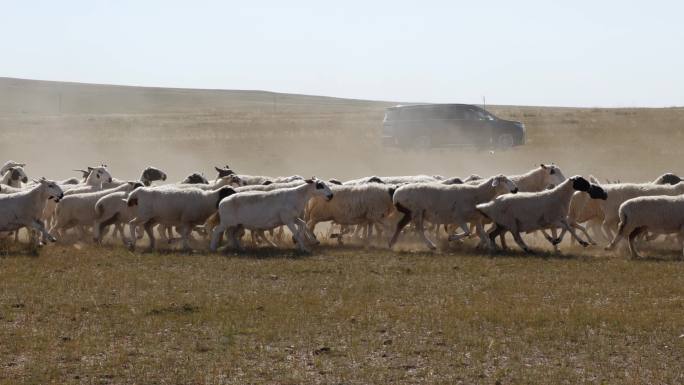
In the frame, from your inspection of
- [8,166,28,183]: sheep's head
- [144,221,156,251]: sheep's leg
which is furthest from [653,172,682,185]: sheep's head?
[8,166,28,183]: sheep's head

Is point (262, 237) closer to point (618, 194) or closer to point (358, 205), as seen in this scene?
point (358, 205)

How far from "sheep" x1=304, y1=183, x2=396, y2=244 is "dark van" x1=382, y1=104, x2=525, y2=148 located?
87.4 ft

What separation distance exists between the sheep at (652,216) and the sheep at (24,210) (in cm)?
1149

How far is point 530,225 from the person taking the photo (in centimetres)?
2125

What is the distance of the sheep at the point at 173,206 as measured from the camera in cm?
2228

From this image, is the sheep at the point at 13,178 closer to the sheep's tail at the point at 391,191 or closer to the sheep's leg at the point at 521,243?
the sheep's tail at the point at 391,191

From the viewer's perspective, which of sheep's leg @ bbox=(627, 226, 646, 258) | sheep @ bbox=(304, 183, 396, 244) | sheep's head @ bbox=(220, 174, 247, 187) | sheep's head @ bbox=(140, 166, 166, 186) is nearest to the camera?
sheep's leg @ bbox=(627, 226, 646, 258)

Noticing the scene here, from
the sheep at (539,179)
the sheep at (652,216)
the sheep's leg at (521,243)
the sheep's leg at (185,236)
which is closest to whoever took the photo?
the sheep at (652,216)

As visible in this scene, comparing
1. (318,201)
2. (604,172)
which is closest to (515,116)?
(604,172)

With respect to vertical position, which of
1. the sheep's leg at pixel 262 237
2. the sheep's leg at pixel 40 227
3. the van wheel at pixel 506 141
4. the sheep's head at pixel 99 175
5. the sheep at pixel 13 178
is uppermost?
the van wheel at pixel 506 141

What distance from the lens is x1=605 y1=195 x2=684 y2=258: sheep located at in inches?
795

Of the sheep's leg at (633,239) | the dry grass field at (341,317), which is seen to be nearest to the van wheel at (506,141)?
the dry grass field at (341,317)

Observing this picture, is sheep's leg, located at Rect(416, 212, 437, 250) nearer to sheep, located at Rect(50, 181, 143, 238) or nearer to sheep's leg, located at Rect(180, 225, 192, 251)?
sheep's leg, located at Rect(180, 225, 192, 251)

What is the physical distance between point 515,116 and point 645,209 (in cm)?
4842
